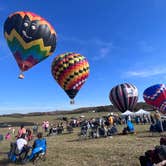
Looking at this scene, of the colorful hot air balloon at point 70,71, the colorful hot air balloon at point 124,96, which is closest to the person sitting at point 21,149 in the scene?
the colorful hot air balloon at point 70,71

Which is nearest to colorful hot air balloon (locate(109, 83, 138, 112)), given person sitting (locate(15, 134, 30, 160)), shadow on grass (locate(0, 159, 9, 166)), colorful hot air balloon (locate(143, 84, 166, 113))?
colorful hot air balloon (locate(143, 84, 166, 113))

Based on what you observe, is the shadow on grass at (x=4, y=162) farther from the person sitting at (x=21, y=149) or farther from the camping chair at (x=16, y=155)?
the person sitting at (x=21, y=149)

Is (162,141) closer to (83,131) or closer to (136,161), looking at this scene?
(136,161)

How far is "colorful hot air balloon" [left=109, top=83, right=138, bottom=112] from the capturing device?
45094mm

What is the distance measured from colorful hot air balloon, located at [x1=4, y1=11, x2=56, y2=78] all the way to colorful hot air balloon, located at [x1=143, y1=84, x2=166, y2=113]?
17705 millimetres

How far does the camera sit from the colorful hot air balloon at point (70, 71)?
3953 centimetres

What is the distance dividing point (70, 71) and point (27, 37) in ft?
36.6

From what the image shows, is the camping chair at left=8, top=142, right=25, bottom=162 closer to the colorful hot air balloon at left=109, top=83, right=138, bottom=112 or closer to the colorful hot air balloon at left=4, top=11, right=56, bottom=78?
the colorful hot air balloon at left=4, top=11, right=56, bottom=78

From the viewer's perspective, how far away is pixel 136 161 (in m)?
13.2

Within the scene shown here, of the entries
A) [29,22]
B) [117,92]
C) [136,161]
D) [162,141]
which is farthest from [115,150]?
[117,92]

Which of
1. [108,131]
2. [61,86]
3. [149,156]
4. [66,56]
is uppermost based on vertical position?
[66,56]

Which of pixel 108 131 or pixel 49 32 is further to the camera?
pixel 49 32

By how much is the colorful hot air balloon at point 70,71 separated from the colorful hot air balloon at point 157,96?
9.26m

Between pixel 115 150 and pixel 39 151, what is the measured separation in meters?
3.91
